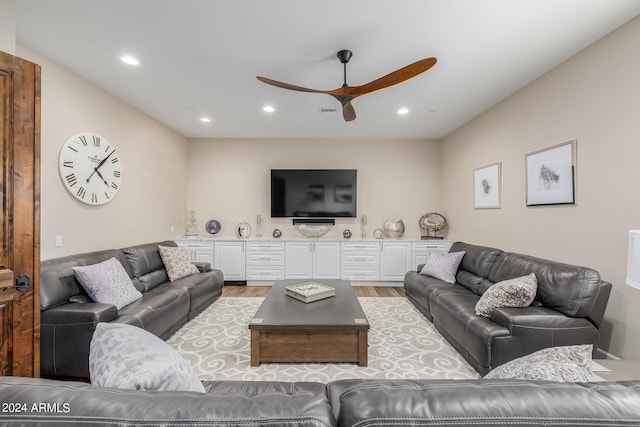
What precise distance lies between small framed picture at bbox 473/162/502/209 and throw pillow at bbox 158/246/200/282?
14.0 ft

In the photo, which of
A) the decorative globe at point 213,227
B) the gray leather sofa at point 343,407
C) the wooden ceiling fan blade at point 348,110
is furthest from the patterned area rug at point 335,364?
the wooden ceiling fan blade at point 348,110

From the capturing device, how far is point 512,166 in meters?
3.49

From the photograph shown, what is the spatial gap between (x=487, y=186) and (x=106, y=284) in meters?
4.71

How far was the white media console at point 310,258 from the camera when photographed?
5.04 meters

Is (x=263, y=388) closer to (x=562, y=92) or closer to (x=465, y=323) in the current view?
(x=465, y=323)

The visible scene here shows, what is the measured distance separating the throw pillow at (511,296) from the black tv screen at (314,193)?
3234mm

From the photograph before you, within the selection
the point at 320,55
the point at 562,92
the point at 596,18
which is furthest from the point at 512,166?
the point at 320,55

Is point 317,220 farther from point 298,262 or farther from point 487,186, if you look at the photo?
point 487,186

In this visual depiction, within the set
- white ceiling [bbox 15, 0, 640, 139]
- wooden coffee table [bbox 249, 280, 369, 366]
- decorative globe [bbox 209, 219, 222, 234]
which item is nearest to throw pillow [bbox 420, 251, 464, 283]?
wooden coffee table [bbox 249, 280, 369, 366]

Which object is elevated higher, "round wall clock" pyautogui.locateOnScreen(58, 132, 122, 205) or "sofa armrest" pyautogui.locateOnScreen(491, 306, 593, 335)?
"round wall clock" pyautogui.locateOnScreen(58, 132, 122, 205)

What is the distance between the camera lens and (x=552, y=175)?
113 inches

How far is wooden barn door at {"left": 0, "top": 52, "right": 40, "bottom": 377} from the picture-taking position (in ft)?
5.29

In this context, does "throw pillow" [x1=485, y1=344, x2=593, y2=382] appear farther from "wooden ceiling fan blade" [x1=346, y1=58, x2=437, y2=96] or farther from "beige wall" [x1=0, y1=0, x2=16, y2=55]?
"beige wall" [x1=0, y1=0, x2=16, y2=55]

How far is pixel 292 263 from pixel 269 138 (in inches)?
98.6
